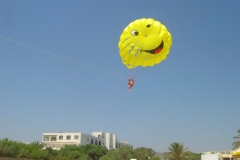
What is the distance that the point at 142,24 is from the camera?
19062 mm

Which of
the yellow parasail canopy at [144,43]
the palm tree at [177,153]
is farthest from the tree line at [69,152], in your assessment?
the yellow parasail canopy at [144,43]

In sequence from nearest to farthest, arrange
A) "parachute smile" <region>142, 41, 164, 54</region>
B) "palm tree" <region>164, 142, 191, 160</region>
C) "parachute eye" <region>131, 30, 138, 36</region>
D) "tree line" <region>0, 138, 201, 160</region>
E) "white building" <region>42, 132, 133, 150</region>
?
1. "parachute eye" <region>131, 30, 138, 36</region>
2. "parachute smile" <region>142, 41, 164, 54</region>
3. "tree line" <region>0, 138, 201, 160</region>
4. "palm tree" <region>164, 142, 191, 160</region>
5. "white building" <region>42, 132, 133, 150</region>

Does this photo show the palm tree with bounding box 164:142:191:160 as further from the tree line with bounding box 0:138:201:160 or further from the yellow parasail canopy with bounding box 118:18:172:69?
the yellow parasail canopy with bounding box 118:18:172:69

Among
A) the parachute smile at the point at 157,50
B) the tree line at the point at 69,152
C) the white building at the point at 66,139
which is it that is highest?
the white building at the point at 66,139

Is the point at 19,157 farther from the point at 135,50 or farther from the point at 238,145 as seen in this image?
the point at 238,145

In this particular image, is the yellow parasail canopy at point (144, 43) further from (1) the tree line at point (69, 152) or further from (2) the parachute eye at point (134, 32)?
(1) the tree line at point (69, 152)

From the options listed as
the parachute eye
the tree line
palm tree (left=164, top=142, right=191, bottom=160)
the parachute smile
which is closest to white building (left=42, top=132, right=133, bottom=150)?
the tree line

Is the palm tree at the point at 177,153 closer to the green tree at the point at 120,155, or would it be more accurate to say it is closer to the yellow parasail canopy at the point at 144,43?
the green tree at the point at 120,155

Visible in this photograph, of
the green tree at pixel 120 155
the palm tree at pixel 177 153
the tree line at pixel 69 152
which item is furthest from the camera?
the green tree at pixel 120 155

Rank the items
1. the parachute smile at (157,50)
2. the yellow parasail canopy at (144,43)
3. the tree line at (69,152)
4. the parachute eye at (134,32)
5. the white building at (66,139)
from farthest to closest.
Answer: the white building at (66,139) → the tree line at (69,152) → the parachute smile at (157,50) → the parachute eye at (134,32) → the yellow parasail canopy at (144,43)

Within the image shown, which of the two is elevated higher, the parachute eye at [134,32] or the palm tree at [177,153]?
the parachute eye at [134,32]

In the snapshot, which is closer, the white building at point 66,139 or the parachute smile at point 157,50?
the parachute smile at point 157,50

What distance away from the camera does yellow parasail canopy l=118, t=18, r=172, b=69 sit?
19.0 m

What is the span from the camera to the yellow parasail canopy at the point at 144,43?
1898 centimetres
